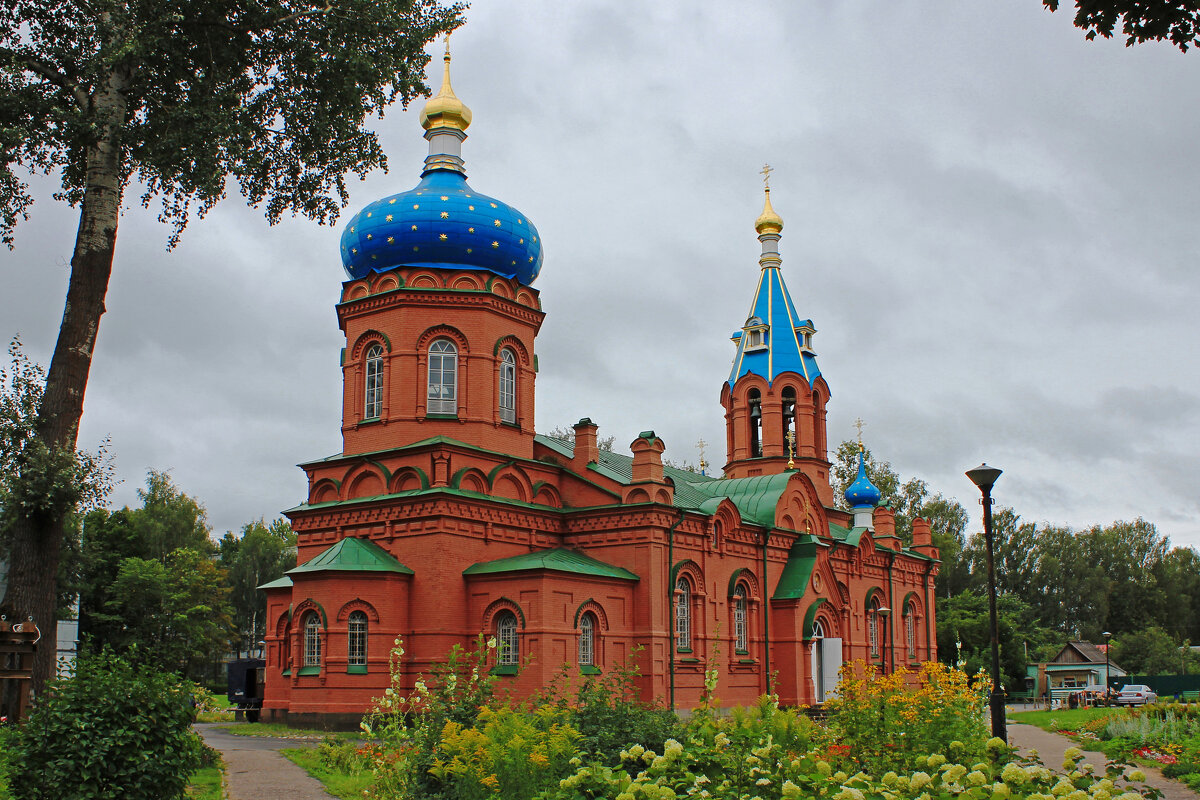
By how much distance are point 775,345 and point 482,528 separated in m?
11.8

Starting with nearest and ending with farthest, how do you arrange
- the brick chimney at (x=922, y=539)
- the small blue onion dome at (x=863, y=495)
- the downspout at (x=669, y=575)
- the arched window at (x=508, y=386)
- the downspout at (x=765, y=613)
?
the downspout at (x=669, y=575), the arched window at (x=508, y=386), the downspout at (x=765, y=613), the small blue onion dome at (x=863, y=495), the brick chimney at (x=922, y=539)

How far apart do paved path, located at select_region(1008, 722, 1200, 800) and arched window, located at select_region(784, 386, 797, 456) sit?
331 inches

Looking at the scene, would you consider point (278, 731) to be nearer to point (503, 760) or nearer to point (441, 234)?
point (441, 234)

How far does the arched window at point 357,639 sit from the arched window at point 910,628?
16.7 m

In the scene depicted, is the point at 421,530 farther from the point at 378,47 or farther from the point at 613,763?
the point at 613,763

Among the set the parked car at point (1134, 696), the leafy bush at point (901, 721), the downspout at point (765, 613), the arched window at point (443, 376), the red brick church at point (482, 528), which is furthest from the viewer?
the parked car at point (1134, 696)

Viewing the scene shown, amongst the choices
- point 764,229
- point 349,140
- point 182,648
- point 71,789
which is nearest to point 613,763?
point 71,789

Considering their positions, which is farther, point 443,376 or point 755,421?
point 755,421

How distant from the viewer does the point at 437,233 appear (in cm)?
2039

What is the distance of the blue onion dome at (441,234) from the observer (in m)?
20.4

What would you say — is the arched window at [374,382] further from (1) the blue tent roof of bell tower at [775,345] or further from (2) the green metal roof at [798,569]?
(1) the blue tent roof of bell tower at [775,345]

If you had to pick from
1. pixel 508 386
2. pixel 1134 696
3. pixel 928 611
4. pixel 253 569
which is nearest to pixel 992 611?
pixel 508 386

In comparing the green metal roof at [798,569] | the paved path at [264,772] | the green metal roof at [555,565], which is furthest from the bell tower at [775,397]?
the paved path at [264,772]

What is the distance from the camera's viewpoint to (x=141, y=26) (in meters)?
11.7
